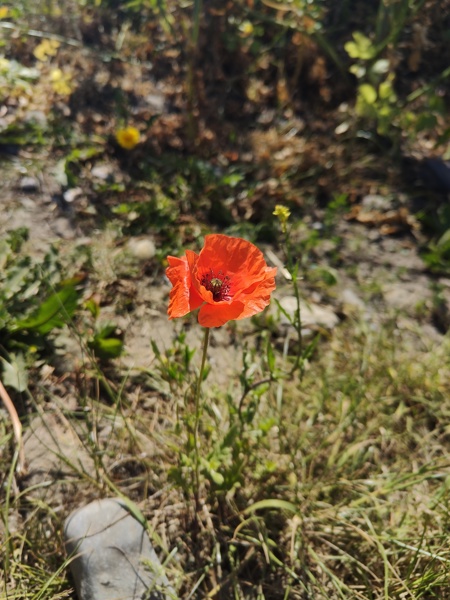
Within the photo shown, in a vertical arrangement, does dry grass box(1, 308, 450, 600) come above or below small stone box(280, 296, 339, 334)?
below

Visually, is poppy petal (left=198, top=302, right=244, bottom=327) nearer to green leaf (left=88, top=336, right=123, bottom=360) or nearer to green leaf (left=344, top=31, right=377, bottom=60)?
green leaf (left=88, top=336, right=123, bottom=360)

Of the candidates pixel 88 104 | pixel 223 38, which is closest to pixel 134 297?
pixel 88 104

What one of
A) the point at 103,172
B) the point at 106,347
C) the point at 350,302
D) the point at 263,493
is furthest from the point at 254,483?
the point at 103,172

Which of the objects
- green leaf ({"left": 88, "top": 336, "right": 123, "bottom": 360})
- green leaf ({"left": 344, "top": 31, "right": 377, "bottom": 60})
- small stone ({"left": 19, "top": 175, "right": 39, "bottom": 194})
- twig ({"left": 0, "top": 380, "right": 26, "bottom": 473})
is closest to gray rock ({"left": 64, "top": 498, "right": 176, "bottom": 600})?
twig ({"left": 0, "top": 380, "right": 26, "bottom": 473})

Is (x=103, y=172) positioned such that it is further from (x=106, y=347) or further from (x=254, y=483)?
(x=254, y=483)

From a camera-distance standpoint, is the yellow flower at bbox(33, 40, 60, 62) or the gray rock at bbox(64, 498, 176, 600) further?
the yellow flower at bbox(33, 40, 60, 62)

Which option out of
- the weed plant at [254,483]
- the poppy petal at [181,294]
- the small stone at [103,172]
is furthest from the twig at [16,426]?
the small stone at [103,172]
